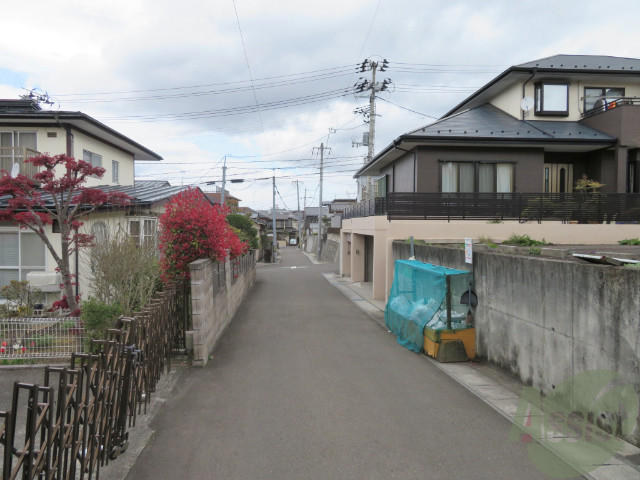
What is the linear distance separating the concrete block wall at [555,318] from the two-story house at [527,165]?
21.9 ft

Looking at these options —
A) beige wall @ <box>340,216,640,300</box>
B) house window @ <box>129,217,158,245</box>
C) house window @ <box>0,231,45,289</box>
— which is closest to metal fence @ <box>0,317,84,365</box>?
house window @ <box>0,231,45,289</box>

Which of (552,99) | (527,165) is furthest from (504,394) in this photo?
(552,99)

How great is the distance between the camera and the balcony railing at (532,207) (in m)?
14.1

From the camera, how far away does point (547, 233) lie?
1380 centimetres

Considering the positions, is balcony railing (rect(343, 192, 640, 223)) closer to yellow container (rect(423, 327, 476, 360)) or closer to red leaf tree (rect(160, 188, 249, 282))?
yellow container (rect(423, 327, 476, 360))

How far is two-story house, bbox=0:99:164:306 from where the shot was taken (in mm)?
10781

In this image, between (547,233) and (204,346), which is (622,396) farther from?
(547,233)

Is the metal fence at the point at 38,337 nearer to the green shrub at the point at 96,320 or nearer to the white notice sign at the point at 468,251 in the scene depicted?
the green shrub at the point at 96,320

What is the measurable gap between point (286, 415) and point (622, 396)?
11.7 ft

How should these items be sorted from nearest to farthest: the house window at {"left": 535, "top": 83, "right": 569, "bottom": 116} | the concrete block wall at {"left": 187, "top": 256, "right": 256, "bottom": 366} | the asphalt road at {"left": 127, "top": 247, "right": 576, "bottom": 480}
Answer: the asphalt road at {"left": 127, "top": 247, "right": 576, "bottom": 480} → the concrete block wall at {"left": 187, "top": 256, "right": 256, "bottom": 366} → the house window at {"left": 535, "top": 83, "right": 569, "bottom": 116}

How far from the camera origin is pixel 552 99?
1722 cm

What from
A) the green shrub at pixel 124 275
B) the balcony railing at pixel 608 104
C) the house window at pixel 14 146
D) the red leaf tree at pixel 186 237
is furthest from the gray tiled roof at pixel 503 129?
the house window at pixel 14 146

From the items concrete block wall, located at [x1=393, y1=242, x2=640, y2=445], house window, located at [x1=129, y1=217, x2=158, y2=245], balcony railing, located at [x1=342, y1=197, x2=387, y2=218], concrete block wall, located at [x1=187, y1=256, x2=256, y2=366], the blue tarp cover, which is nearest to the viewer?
concrete block wall, located at [x1=393, y1=242, x2=640, y2=445]

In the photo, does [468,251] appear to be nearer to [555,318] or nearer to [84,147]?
[555,318]
